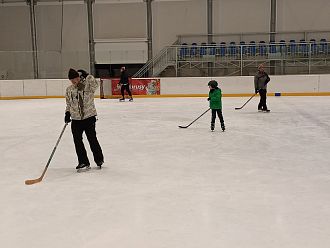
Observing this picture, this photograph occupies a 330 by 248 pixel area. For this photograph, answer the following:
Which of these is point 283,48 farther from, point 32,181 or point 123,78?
point 32,181

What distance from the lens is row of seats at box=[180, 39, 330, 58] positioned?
17.4 meters

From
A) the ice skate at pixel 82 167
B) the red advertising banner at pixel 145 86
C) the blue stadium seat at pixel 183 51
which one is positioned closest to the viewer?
the ice skate at pixel 82 167

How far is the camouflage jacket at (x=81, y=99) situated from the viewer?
13.6 ft

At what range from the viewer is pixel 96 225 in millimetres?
2764

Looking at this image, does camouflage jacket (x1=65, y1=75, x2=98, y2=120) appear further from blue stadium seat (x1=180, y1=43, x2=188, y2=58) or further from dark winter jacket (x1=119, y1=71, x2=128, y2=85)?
blue stadium seat (x1=180, y1=43, x2=188, y2=58)

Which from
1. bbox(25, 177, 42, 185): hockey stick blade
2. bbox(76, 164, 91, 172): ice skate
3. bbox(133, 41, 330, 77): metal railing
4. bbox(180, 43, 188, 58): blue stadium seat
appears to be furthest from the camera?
bbox(180, 43, 188, 58): blue stadium seat

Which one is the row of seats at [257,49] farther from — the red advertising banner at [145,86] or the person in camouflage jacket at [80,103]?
the person in camouflage jacket at [80,103]

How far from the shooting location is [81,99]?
4.15m

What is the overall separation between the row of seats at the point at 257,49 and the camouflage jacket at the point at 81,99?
1369 centimetres

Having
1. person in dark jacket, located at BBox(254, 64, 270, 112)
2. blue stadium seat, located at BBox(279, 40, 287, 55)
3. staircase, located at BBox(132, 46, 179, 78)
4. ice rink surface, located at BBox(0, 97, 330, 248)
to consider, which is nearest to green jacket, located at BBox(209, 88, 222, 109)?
ice rink surface, located at BBox(0, 97, 330, 248)

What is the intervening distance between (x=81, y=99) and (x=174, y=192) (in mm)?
1517

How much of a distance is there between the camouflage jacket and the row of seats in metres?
13.7

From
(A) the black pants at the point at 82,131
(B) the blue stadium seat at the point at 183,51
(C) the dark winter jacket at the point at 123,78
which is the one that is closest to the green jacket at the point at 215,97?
(A) the black pants at the point at 82,131

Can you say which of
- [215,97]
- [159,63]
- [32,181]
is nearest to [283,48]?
[159,63]
